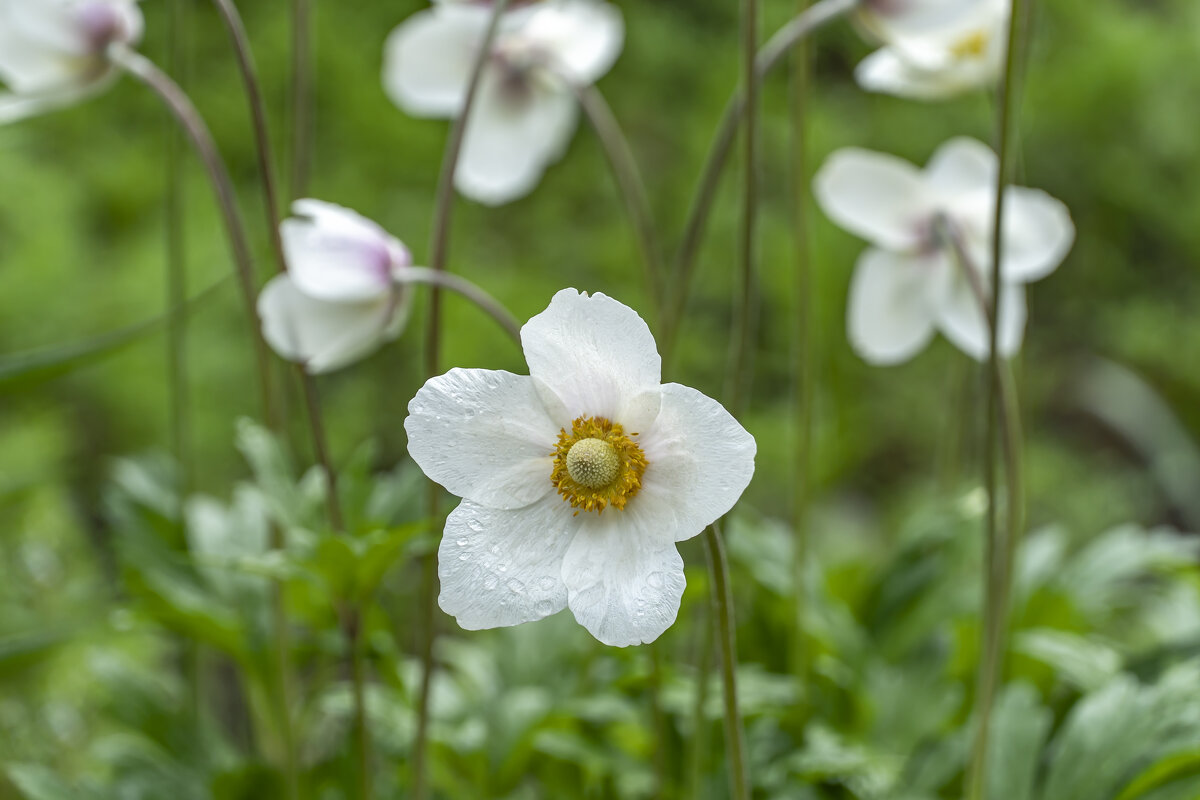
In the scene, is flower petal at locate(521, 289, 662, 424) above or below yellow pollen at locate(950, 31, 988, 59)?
below

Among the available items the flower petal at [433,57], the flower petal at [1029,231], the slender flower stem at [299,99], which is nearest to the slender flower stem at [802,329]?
the flower petal at [1029,231]

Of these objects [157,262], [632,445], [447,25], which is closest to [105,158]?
[157,262]

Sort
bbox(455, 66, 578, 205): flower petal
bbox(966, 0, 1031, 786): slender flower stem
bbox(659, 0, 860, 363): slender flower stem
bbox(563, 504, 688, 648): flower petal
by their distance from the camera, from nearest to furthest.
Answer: bbox(563, 504, 688, 648): flower petal, bbox(966, 0, 1031, 786): slender flower stem, bbox(659, 0, 860, 363): slender flower stem, bbox(455, 66, 578, 205): flower petal

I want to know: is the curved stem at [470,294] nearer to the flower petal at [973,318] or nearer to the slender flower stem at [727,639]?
the slender flower stem at [727,639]

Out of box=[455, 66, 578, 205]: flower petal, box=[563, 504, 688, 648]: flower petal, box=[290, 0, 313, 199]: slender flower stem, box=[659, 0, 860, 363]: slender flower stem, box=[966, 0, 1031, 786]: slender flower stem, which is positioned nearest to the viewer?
box=[563, 504, 688, 648]: flower petal

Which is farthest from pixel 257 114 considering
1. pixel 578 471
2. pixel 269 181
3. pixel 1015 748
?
pixel 1015 748

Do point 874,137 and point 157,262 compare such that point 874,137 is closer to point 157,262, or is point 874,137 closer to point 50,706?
point 157,262

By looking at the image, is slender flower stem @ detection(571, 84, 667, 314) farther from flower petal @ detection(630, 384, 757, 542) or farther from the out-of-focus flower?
flower petal @ detection(630, 384, 757, 542)

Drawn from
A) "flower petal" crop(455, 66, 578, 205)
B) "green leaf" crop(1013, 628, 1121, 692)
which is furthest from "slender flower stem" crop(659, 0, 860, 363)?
"green leaf" crop(1013, 628, 1121, 692)
